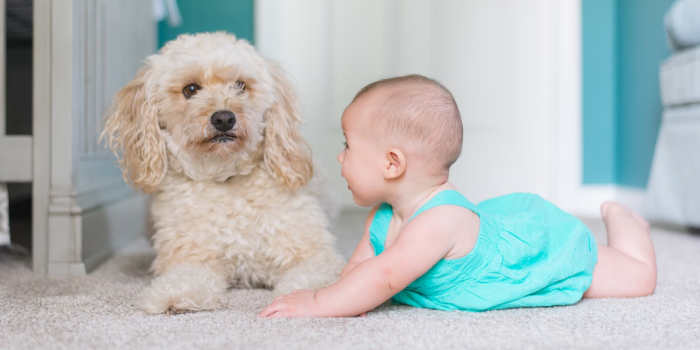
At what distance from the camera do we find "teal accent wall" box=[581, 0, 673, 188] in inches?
116

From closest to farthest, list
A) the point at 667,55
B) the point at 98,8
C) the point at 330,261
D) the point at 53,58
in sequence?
the point at 330,261, the point at 53,58, the point at 98,8, the point at 667,55

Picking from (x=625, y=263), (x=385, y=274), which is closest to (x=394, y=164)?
(x=385, y=274)

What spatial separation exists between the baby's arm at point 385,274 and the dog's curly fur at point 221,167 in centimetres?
25

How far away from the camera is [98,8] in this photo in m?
1.79

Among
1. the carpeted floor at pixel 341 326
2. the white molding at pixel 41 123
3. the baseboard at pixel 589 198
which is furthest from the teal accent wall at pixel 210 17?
the carpeted floor at pixel 341 326

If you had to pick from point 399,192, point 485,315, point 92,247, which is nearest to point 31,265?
point 92,247

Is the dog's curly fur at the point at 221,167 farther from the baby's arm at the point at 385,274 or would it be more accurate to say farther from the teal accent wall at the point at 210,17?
the teal accent wall at the point at 210,17

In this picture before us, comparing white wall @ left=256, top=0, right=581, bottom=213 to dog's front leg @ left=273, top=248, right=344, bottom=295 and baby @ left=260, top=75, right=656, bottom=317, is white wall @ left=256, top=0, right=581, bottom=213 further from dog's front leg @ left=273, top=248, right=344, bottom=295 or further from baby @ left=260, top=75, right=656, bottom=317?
baby @ left=260, top=75, right=656, bottom=317

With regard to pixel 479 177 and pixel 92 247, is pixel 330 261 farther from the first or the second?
pixel 479 177

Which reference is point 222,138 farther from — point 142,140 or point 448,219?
point 448,219

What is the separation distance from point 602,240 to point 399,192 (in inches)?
50.2

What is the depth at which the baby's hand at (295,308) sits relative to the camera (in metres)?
1.04

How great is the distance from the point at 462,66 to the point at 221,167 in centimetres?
224

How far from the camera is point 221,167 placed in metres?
1.37
